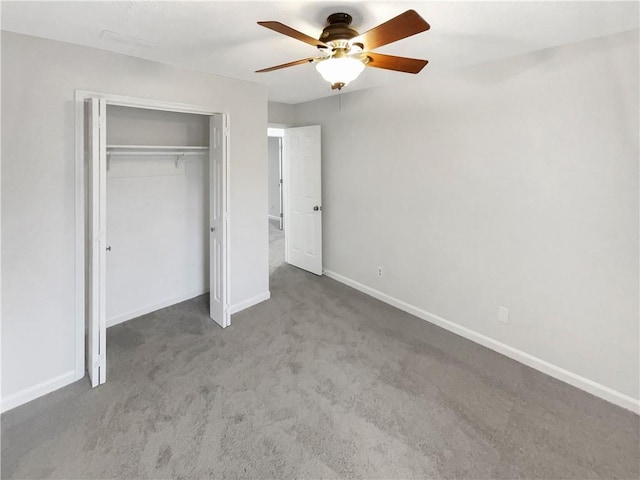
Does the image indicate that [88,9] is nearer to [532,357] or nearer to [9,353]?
[9,353]

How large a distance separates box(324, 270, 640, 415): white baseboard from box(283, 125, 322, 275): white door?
1.14 metres

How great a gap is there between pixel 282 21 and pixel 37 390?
2.89 meters

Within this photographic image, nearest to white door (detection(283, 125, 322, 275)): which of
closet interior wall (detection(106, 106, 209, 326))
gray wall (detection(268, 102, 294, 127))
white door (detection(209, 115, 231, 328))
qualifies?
gray wall (detection(268, 102, 294, 127))

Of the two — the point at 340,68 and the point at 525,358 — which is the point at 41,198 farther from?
the point at 525,358

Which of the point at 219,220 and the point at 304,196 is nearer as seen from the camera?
the point at 219,220

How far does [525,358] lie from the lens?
2.81 meters

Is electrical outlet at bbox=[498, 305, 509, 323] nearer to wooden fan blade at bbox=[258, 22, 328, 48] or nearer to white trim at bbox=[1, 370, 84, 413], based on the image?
wooden fan blade at bbox=[258, 22, 328, 48]

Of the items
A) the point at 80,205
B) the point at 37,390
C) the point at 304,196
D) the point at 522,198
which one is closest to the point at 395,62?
the point at 522,198

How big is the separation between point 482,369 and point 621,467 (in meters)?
0.96

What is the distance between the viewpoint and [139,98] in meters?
2.78

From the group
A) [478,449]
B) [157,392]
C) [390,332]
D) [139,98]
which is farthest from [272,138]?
[478,449]

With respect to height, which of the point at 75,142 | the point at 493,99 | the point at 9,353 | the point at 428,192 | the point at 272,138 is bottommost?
the point at 9,353

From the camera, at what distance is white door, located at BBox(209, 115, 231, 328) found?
318 cm

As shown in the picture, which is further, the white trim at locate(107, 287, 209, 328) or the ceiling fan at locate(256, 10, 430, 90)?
the white trim at locate(107, 287, 209, 328)
